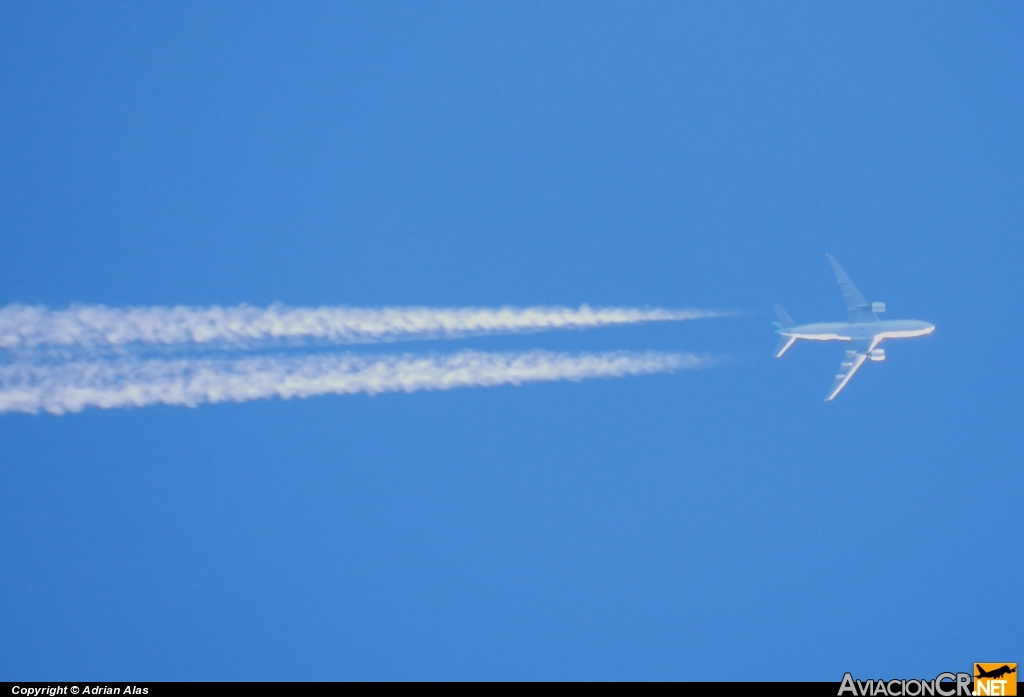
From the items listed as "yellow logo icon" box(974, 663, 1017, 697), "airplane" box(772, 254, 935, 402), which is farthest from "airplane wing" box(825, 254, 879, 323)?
"yellow logo icon" box(974, 663, 1017, 697)

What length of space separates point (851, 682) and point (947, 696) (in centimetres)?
330

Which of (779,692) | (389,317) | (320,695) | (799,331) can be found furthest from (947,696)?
(389,317)

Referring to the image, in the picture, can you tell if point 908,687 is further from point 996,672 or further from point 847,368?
point 847,368

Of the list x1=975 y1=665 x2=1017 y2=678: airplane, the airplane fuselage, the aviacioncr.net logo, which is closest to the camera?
the aviacioncr.net logo

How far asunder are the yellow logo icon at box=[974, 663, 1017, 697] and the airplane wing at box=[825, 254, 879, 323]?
17045 mm

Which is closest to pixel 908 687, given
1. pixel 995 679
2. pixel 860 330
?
pixel 995 679

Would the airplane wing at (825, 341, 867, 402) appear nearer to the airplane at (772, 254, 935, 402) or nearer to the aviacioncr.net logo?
the airplane at (772, 254, 935, 402)

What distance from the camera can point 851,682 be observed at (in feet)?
90.4

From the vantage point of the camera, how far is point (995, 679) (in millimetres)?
30547

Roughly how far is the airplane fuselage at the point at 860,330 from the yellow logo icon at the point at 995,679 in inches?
615

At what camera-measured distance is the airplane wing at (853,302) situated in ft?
138

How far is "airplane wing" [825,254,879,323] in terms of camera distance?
42188mm

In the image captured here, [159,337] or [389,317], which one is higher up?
[389,317]

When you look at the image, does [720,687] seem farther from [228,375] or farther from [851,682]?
[228,375]
